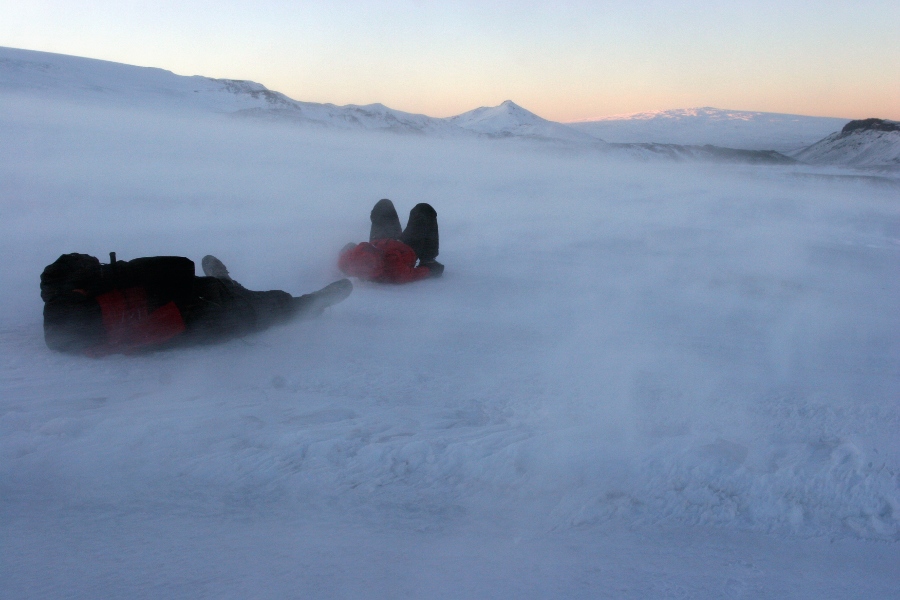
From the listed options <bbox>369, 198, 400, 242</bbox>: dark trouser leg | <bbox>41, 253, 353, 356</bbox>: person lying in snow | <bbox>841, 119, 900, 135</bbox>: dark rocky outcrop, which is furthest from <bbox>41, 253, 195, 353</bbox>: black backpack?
<bbox>841, 119, 900, 135</bbox>: dark rocky outcrop

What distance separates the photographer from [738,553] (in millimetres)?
2461

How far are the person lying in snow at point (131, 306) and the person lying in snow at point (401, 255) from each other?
2.11 m

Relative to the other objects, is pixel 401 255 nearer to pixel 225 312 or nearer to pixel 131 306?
pixel 225 312

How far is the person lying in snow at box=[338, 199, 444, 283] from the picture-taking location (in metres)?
6.02

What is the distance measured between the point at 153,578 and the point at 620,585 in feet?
5.14

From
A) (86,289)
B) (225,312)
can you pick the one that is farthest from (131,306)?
(225,312)

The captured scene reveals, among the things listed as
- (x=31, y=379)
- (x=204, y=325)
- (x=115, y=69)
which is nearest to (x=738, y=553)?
(x=204, y=325)

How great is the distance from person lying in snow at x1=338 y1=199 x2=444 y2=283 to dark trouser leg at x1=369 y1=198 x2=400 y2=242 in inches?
28.7

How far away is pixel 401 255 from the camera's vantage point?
6.11m

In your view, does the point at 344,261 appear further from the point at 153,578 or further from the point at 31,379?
the point at 153,578

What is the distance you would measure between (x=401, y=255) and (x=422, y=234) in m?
0.71

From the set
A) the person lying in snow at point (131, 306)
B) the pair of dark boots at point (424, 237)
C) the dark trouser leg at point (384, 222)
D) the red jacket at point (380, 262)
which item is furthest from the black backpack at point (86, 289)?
the dark trouser leg at point (384, 222)

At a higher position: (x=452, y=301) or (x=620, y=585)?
(x=452, y=301)

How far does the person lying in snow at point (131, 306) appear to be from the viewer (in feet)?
11.4
